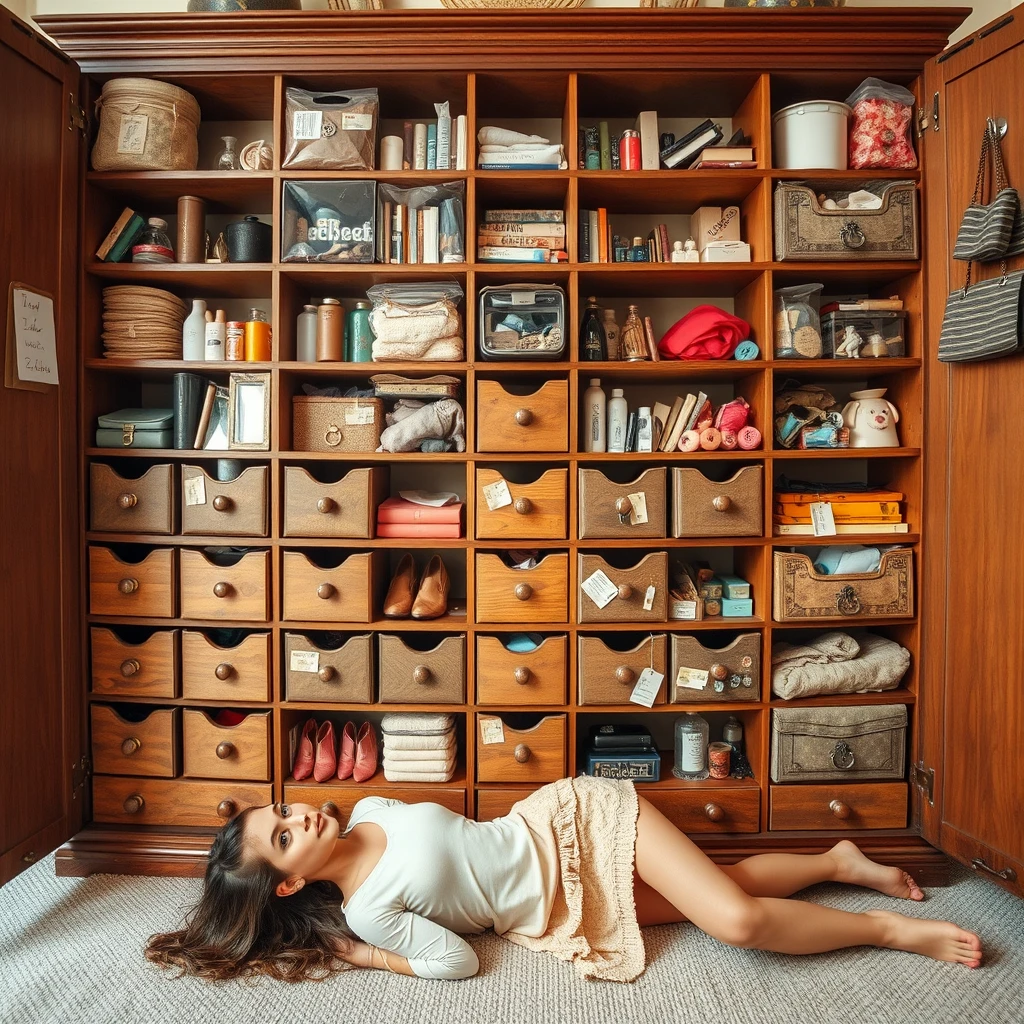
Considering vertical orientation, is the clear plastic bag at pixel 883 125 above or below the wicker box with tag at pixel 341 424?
above

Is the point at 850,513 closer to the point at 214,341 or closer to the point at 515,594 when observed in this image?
the point at 515,594

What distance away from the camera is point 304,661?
2125 millimetres

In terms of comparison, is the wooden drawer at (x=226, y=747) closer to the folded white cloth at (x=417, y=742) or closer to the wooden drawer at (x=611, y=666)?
the folded white cloth at (x=417, y=742)

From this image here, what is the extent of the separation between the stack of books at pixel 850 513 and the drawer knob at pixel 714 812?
872 mm

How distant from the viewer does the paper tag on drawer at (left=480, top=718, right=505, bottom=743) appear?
211 centimetres

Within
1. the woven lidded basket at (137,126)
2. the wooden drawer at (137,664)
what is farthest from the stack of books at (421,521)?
the woven lidded basket at (137,126)

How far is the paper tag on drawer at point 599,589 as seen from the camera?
209cm

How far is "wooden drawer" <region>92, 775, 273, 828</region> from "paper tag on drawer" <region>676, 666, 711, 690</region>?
1.35 metres

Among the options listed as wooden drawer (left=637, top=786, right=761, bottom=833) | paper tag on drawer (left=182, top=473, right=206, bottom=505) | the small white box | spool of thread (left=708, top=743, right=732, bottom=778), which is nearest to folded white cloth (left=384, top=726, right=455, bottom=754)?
wooden drawer (left=637, top=786, right=761, bottom=833)

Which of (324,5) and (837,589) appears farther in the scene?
(324,5)

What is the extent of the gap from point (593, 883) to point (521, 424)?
1.30 meters

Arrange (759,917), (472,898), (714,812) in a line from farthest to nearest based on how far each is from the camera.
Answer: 1. (714,812)
2. (472,898)
3. (759,917)

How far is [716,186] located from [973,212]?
73 cm

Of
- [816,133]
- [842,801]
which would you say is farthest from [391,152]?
[842,801]
